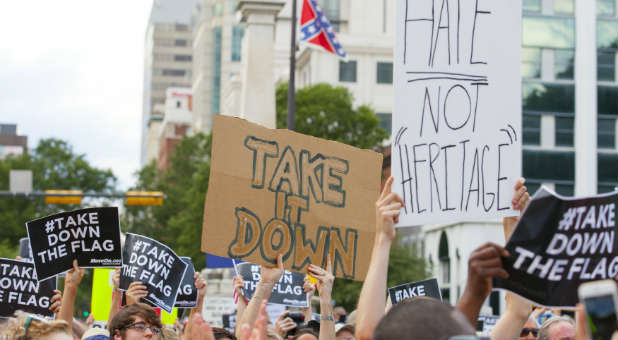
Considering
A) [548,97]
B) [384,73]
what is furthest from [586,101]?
[384,73]

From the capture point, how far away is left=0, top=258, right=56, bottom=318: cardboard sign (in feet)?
27.7

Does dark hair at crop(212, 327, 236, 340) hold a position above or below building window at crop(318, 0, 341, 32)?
below

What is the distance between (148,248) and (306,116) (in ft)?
122

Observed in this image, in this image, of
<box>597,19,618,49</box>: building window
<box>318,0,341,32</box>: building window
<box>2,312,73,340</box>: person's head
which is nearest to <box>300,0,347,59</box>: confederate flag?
<box>597,19,618,49</box>: building window

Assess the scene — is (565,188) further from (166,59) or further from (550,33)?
(166,59)

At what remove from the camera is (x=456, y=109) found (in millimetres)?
5812

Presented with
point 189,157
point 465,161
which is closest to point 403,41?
point 465,161

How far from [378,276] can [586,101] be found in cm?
4620

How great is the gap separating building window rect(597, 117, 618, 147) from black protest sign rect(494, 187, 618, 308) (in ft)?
153

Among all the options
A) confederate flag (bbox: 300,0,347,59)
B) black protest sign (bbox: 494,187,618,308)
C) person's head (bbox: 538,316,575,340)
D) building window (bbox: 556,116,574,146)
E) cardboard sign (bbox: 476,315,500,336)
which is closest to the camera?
black protest sign (bbox: 494,187,618,308)

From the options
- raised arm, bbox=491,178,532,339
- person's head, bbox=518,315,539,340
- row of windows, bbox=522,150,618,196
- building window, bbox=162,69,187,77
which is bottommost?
person's head, bbox=518,315,539,340

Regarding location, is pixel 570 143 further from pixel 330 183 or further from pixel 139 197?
pixel 330 183

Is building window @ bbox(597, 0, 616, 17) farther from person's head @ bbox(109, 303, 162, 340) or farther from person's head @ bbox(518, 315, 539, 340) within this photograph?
person's head @ bbox(109, 303, 162, 340)

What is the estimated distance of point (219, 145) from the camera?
607cm
